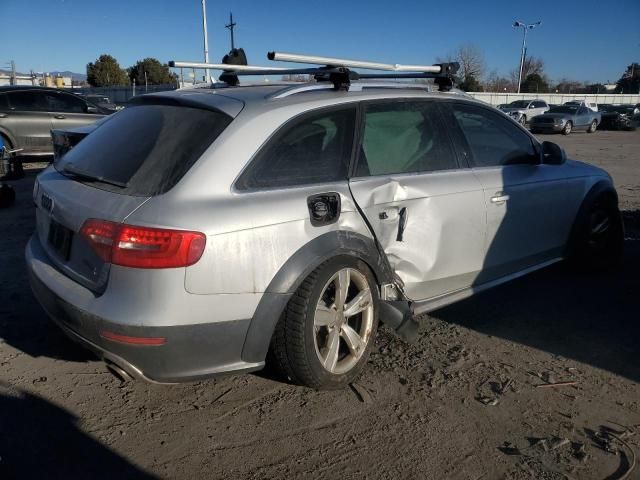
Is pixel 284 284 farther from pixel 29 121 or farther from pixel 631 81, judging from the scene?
pixel 631 81

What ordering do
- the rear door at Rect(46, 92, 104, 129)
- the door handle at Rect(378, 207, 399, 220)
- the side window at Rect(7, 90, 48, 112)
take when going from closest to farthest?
the door handle at Rect(378, 207, 399, 220), the side window at Rect(7, 90, 48, 112), the rear door at Rect(46, 92, 104, 129)

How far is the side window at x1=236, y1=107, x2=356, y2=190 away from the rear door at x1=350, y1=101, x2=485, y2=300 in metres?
0.11

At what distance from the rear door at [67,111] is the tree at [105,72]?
52081 mm

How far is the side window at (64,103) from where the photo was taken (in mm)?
10898

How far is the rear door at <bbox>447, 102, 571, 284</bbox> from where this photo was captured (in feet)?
12.3

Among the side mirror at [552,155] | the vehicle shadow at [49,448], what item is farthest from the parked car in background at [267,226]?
the side mirror at [552,155]

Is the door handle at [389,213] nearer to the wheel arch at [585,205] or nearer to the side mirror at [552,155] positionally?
the side mirror at [552,155]

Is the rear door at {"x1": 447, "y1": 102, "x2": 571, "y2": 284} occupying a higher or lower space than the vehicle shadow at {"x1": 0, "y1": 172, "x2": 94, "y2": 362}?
higher

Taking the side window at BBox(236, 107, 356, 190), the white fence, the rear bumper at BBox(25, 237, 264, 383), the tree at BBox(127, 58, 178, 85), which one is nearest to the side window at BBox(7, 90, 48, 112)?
the rear bumper at BBox(25, 237, 264, 383)

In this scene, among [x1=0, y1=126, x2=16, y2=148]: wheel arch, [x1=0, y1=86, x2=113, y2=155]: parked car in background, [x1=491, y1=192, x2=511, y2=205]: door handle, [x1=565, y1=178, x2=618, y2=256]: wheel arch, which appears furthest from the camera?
[x1=0, y1=86, x2=113, y2=155]: parked car in background

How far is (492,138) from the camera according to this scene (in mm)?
3982

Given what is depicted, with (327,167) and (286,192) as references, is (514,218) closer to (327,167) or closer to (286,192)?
(327,167)

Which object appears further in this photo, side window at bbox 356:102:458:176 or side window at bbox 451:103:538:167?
side window at bbox 451:103:538:167

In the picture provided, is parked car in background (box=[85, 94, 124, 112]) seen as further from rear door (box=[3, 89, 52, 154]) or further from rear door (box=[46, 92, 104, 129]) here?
rear door (box=[3, 89, 52, 154])
